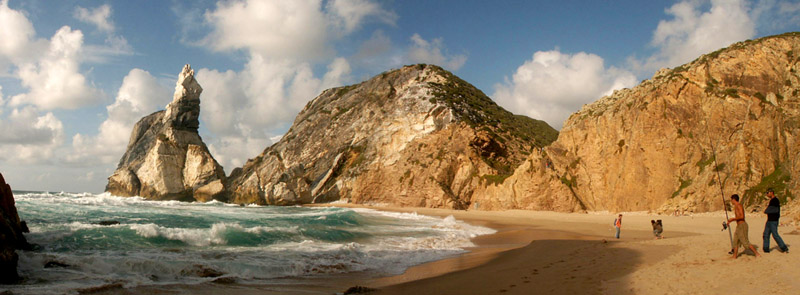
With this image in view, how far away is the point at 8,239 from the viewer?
875 cm

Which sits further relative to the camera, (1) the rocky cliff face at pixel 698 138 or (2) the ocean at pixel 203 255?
(1) the rocky cliff face at pixel 698 138

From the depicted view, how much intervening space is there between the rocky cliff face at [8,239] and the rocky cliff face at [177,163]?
49297 mm

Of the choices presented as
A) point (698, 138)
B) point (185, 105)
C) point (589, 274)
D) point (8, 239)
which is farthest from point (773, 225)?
point (185, 105)

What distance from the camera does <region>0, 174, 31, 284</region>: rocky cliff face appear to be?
23.8ft

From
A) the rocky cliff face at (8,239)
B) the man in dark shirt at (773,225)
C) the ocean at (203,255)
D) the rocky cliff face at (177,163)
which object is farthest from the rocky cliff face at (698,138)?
the rocky cliff face at (177,163)

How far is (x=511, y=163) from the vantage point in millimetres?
47844

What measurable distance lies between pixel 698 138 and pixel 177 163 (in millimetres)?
61713

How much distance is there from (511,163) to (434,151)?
31.5 ft

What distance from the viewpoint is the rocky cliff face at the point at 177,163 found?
56.9m

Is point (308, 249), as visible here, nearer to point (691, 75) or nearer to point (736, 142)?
point (736, 142)

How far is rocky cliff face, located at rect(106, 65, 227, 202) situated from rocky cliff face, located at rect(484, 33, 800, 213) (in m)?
48.5

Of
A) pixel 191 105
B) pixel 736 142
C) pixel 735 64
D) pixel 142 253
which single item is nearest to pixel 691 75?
pixel 735 64

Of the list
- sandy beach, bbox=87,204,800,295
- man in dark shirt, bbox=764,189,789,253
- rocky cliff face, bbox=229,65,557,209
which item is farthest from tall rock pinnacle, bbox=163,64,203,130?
man in dark shirt, bbox=764,189,789,253

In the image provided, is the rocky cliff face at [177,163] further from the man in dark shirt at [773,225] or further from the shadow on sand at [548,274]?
the man in dark shirt at [773,225]
